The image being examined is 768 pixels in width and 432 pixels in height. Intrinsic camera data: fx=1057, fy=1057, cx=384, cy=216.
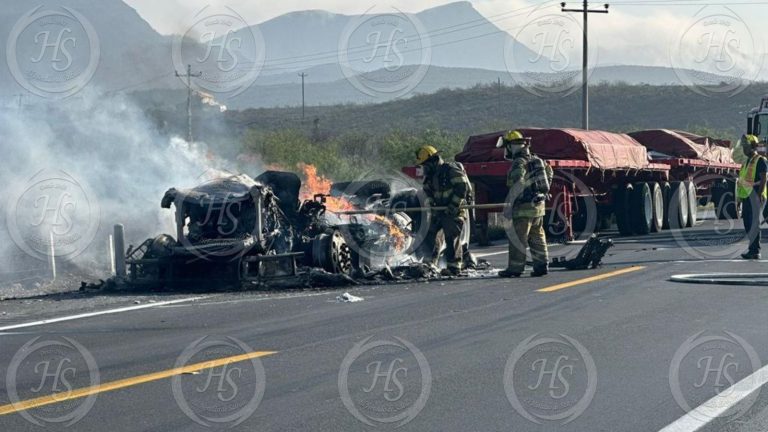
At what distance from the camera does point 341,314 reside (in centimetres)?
1109

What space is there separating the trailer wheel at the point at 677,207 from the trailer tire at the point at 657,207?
0.66m

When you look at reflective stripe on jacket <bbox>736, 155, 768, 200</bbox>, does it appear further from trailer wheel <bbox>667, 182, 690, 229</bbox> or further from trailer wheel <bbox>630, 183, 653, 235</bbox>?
trailer wheel <bbox>667, 182, 690, 229</bbox>

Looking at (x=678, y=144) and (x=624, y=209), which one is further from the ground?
(x=678, y=144)

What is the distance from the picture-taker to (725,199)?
32.2 m

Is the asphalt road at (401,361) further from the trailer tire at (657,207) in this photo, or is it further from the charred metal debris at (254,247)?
the trailer tire at (657,207)

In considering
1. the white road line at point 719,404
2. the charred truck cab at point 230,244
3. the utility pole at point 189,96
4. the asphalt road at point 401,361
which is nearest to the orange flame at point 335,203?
the charred truck cab at point 230,244

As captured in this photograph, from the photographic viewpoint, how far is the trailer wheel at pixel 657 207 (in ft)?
83.1

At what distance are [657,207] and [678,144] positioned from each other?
13.5ft

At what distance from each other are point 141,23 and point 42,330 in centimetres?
1652

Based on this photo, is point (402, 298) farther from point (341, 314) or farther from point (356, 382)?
point (356, 382)

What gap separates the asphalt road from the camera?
669 centimetres

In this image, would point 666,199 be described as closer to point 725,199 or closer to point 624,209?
point 624,209

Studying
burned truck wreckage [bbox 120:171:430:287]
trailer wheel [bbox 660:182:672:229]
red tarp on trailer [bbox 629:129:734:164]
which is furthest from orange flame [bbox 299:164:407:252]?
red tarp on trailer [bbox 629:129:734:164]

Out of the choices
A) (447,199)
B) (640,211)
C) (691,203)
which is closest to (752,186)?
(447,199)
